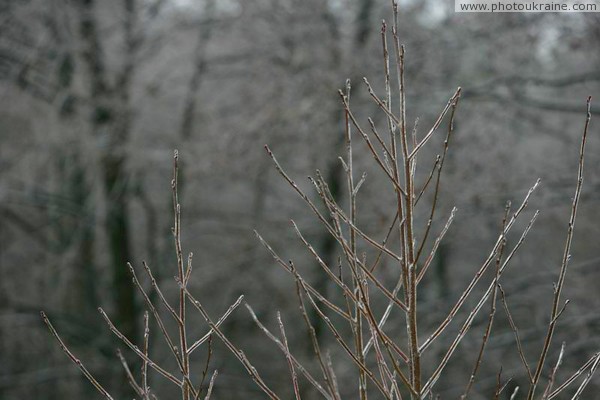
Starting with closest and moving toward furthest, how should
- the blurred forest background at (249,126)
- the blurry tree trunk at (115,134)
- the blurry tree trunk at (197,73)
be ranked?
the blurred forest background at (249,126) → the blurry tree trunk at (115,134) → the blurry tree trunk at (197,73)

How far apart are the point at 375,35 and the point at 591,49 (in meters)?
2.92

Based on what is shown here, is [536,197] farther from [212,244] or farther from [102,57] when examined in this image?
[212,244]

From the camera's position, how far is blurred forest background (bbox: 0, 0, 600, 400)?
6.89m

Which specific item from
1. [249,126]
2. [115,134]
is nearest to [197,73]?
[115,134]

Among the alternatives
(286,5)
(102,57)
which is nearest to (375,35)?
(286,5)

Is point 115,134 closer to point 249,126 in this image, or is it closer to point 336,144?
point 249,126

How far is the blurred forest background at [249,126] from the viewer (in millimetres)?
6895

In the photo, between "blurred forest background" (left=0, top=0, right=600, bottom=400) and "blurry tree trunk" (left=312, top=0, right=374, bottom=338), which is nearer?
"blurred forest background" (left=0, top=0, right=600, bottom=400)

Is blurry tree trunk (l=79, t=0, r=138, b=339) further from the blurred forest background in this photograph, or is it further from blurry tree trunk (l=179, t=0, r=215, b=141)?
blurry tree trunk (l=179, t=0, r=215, b=141)

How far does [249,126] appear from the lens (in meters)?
7.91

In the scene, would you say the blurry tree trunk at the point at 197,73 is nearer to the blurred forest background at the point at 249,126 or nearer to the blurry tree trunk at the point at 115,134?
the blurred forest background at the point at 249,126

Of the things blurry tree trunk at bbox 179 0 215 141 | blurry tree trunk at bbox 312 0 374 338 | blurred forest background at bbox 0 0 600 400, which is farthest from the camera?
blurry tree trunk at bbox 179 0 215 141

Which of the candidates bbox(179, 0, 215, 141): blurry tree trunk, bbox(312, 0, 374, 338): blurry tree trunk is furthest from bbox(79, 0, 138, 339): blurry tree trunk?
bbox(312, 0, 374, 338): blurry tree trunk

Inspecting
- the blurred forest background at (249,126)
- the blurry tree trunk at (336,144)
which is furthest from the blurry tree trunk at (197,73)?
the blurry tree trunk at (336,144)
